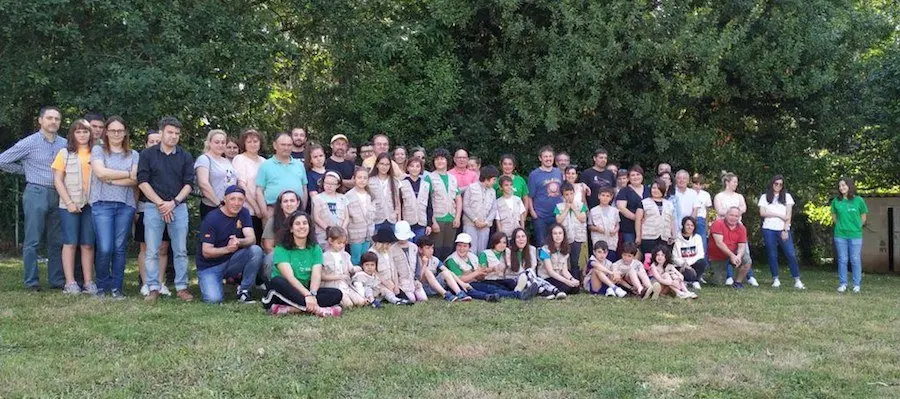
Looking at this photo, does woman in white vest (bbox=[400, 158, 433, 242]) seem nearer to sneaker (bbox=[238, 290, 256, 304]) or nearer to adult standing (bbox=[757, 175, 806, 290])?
sneaker (bbox=[238, 290, 256, 304])

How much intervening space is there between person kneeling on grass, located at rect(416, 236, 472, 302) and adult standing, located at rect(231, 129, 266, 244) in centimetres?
165

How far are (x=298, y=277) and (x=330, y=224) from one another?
37.5 inches

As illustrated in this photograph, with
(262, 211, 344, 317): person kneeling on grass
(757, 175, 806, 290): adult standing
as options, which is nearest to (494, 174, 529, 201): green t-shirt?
(262, 211, 344, 317): person kneeling on grass

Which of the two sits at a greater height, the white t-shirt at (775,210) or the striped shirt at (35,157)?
the striped shirt at (35,157)

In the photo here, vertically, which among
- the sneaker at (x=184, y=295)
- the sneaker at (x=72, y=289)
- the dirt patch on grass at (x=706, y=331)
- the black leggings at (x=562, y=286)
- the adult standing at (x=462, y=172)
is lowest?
the dirt patch on grass at (x=706, y=331)

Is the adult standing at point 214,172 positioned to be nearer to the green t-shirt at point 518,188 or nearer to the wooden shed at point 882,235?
the green t-shirt at point 518,188

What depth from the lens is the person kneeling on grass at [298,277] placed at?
21.0 ft

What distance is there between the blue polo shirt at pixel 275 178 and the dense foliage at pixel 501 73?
9.36 feet

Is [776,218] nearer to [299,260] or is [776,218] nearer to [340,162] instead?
[340,162]

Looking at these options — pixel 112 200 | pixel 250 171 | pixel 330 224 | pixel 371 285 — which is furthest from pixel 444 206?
pixel 112 200

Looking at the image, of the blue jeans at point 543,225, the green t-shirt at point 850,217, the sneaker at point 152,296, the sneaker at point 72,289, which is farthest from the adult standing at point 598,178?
the sneaker at point 72,289

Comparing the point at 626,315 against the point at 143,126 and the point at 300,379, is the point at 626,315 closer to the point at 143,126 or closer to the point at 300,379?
A: the point at 300,379

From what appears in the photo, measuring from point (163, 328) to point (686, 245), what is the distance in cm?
633

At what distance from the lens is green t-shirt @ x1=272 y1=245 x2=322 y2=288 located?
6.67 m
